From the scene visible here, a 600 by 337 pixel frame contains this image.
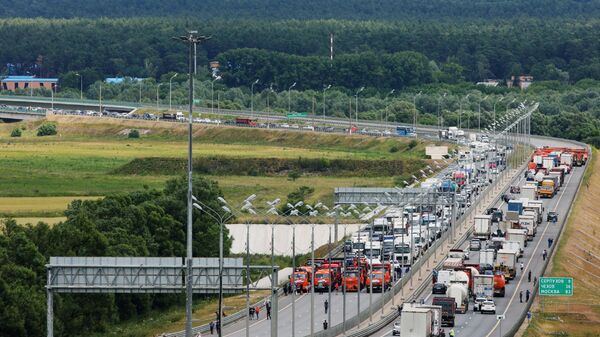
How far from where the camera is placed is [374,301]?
115750 mm

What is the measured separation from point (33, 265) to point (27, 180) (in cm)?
8149

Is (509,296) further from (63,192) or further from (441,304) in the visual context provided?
(63,192)

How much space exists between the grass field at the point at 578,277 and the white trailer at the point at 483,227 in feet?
19.4

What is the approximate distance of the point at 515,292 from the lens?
398ft

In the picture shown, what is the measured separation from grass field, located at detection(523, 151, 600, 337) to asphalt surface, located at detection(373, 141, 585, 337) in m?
1.09

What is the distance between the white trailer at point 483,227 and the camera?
144750mm

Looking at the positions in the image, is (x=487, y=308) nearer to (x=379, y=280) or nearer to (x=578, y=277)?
(x=379, y=280)

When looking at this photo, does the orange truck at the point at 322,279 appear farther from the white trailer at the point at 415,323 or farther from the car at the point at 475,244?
the car at the point at 475,244

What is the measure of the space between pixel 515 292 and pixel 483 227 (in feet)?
78.6

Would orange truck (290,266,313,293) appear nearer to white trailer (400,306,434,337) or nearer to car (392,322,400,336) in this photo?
car (392,322,400,336)

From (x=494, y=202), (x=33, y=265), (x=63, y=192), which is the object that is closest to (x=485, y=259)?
(x=33, y=265)

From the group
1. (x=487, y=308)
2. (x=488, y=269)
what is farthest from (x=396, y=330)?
(x=488, y=269)

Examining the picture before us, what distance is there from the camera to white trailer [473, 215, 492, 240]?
475 feet

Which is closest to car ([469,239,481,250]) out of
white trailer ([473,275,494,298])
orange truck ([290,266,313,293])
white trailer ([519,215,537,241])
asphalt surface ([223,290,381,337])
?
white trailer ([519,215,537,241])
